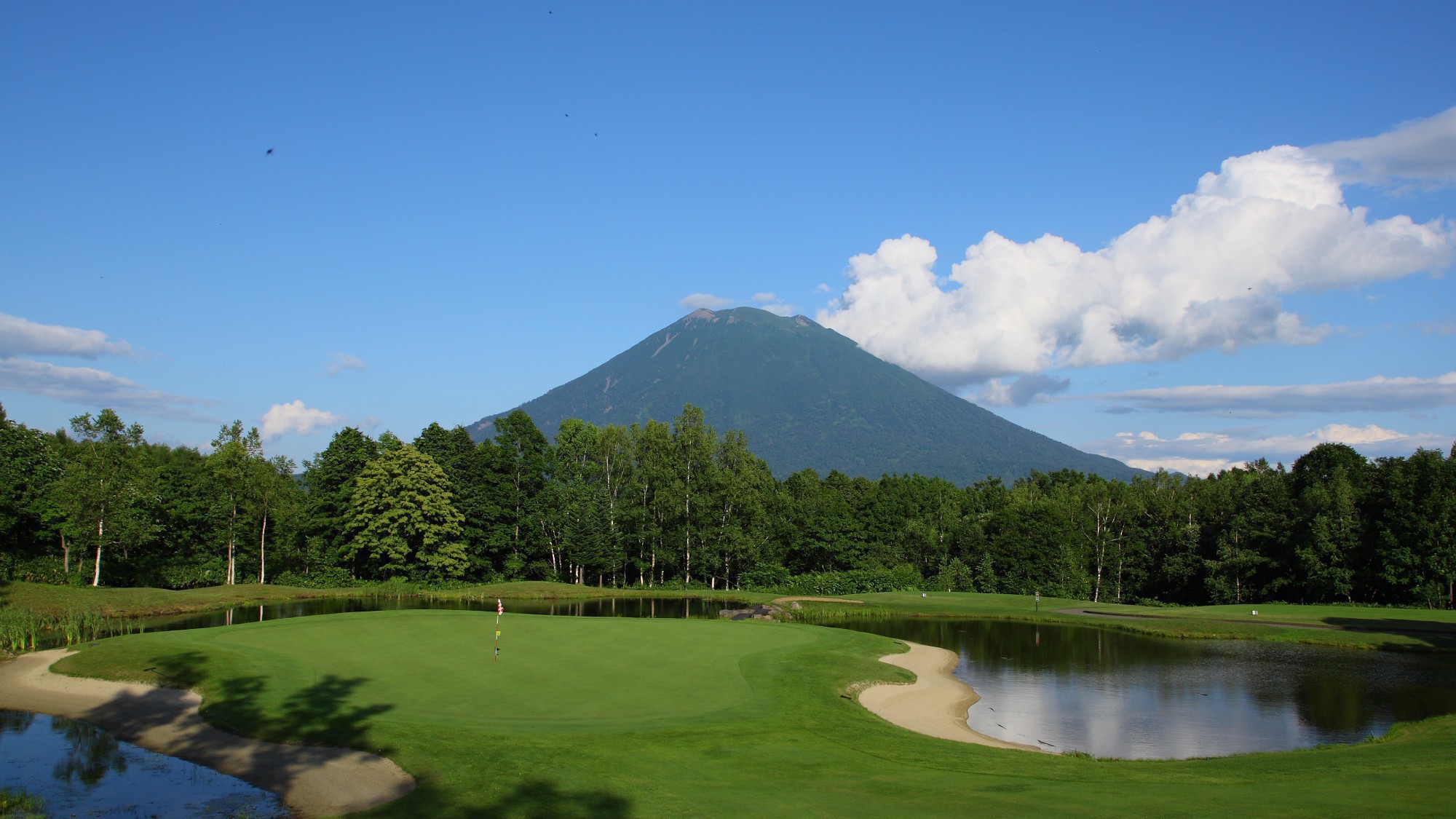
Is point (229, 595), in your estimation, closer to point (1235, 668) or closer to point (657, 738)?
point (657, 738)

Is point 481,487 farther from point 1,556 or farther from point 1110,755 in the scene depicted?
point 1110,755

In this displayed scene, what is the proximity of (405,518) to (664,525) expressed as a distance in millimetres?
22953

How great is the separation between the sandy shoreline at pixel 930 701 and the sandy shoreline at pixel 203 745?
14361 mm

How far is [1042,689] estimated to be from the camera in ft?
99.9

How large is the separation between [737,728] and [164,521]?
6108 cm

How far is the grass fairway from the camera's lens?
45.2 feet

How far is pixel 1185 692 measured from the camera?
29.7m

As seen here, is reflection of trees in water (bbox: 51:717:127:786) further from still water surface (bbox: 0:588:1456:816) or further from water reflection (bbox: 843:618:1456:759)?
water reflection (bbox: 843:618:1456:759)

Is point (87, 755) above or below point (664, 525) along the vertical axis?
below

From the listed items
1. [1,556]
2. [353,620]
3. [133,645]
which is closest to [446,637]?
[353,620]

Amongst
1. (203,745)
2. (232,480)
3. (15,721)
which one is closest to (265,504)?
(232,480)

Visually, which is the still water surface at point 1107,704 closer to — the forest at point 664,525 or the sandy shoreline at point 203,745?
the sandy shoreline at point 203,745

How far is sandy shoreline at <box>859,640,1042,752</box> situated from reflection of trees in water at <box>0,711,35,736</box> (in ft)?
73.5

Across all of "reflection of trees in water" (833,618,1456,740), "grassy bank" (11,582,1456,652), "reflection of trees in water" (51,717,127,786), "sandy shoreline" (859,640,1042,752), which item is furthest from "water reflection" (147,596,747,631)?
"reflection of trees in water" (51,717,127,786)
